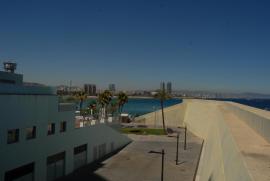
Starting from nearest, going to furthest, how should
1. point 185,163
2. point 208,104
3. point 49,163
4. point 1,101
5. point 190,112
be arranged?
point 1,101
point 49,163
point 185,163
point 208,104
point 190,112

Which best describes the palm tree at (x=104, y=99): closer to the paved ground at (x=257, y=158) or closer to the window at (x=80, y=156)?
the window at (x=80, y=156)

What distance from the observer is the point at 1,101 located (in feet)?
76.3

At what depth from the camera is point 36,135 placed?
27672 millimetres

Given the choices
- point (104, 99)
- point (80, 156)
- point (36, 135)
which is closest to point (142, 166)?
point (80, 156)

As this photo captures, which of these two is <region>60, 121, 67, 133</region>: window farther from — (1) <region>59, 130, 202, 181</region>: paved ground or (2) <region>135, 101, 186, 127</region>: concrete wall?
(2) <region>135, 101, 186, 127</region>: concrete wall

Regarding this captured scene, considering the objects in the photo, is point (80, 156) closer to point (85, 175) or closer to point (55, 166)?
point (85, 175)

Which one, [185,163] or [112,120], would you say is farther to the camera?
[112,120]

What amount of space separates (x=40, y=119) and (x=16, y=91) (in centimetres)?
400

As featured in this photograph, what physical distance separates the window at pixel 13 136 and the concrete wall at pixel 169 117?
6819 cm

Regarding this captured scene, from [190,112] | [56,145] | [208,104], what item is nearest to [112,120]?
[56,145]

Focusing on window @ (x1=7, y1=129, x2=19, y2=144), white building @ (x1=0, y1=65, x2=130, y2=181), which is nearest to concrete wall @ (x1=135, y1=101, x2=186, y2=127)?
white building @ (x1=0, y1=65, x2=130, y2=181)

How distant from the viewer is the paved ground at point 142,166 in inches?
1316

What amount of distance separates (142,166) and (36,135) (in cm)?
1521

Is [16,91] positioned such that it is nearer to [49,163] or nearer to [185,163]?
[49,163]
